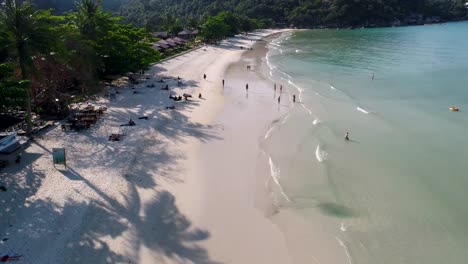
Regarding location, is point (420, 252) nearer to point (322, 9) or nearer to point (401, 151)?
point (401, 151)

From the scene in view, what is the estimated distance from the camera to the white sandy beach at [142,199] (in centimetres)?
1395

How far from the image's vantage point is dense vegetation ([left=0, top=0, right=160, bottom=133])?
2189cm

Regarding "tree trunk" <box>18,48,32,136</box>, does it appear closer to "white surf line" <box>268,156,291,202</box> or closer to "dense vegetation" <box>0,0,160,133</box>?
"dense vegetation" <box>0,0,160,133</box>

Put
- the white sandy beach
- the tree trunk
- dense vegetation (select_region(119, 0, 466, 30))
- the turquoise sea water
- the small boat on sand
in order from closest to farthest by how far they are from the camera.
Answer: the white sandy beach → the turquoise sea water → the small boat on sand → the tree trunk → dense vegetation (select_region(119, 0, 466, 30))

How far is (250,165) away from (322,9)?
152697mm

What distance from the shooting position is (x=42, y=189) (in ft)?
57.4

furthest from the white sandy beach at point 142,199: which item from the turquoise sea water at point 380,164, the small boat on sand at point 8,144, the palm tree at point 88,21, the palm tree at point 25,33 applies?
the palm tree at point 88,21

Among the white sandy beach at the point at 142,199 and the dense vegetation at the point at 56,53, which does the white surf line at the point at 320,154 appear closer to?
the white sandy beach at the point at 142,199

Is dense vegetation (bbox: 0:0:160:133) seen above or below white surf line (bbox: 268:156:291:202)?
above

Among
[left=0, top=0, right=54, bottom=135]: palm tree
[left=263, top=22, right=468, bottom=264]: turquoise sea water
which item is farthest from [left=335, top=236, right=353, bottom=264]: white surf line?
[left=0, top=0, right=54, bottom=135]: palm tree

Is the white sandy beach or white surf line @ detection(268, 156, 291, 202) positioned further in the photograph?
white surf line @ detection(268, 156, 291, 202)

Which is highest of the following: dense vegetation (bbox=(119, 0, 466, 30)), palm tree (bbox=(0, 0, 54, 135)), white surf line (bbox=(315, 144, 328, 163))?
dense vegetation (bbox=(119, 0, 466, 30))

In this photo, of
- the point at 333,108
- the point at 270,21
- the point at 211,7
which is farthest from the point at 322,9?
the point at 333,108

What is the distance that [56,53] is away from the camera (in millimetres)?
26672
